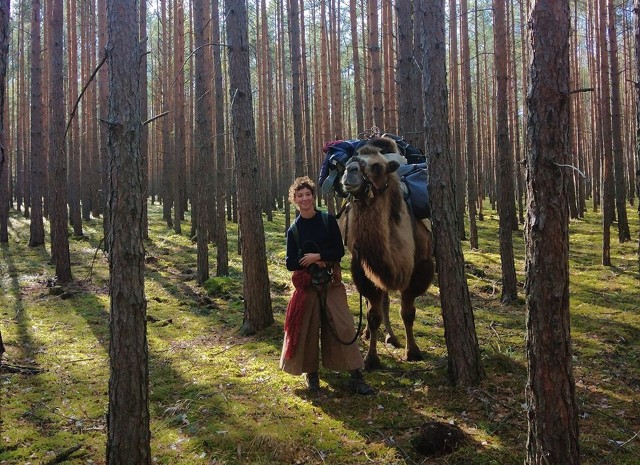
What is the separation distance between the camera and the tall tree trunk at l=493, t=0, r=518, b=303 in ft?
26.7

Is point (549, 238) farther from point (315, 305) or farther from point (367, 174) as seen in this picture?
point (315, 305)

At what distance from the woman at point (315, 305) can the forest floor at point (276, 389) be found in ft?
1.00

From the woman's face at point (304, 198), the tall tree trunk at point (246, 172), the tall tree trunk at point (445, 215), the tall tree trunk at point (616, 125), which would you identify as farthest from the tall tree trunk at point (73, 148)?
the tall tree trunk at point (616, 125)

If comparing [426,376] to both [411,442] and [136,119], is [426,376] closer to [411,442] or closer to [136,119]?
[411,442]

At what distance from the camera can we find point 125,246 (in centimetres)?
295

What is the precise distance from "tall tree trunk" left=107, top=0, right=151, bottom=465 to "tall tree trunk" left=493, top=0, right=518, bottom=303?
21.5 ft

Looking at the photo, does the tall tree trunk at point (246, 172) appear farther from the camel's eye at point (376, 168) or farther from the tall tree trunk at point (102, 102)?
the tall tree trunk at point (102, 102)

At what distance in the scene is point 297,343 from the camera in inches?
188

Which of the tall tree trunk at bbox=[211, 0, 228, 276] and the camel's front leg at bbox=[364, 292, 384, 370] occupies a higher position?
the tall tree trunk at bbox=[211, 0, 228, 276]

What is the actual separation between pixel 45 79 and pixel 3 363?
2247 cm

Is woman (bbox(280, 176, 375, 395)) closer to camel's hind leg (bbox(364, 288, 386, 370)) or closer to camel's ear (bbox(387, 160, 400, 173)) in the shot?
camel's hind leg (bbox(364, 288, 386, 370))

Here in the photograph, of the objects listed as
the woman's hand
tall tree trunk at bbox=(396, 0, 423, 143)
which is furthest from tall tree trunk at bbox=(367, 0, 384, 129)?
the woman's hand

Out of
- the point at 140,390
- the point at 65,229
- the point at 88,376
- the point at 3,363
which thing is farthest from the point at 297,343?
the point at 65,229

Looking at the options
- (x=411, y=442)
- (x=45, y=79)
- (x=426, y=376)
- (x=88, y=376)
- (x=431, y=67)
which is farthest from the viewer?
(x=45, y=79)
